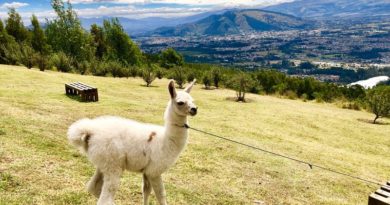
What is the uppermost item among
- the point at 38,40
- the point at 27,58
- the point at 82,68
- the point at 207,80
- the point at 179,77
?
the point at 38,40

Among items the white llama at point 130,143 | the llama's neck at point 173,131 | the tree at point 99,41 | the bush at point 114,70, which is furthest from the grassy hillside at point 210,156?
the tree at point 99,41

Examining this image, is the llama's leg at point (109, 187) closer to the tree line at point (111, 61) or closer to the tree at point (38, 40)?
the tree line at point (111, 61)

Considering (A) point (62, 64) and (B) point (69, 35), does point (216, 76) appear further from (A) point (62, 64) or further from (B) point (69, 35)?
(B) point (69, 35)

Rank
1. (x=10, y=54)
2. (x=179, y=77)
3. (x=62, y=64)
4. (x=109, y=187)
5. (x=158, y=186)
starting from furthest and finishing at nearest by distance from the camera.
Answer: (x=62, y=64) → (x=10, y=54) → (x=179, y=77) → (x=158, y=186) → (x=109, y=187)

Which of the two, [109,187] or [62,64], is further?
[62,64]

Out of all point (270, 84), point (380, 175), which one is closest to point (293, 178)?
point (380, 175)

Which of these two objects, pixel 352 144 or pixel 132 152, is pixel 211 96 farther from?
pixel 132 152

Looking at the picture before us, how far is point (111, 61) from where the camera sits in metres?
60.2

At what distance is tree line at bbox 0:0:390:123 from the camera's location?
4309 cm

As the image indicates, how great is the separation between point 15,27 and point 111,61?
58.3 ft

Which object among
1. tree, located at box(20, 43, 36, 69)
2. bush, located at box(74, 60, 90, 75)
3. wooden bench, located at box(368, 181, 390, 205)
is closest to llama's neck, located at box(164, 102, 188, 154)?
wooden bench, located at box(368, 181, 390, 205)

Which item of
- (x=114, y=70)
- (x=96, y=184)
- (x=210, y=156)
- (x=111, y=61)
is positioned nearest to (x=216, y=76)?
(x=114, y=70)

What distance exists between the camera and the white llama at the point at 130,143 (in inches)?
262

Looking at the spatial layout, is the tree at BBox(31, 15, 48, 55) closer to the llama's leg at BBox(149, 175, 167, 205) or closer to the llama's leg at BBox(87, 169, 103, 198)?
the llama's leg at BBox(87, 169, 103, 198)
